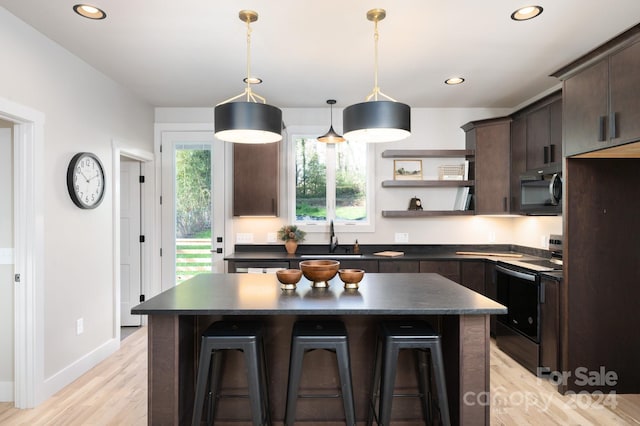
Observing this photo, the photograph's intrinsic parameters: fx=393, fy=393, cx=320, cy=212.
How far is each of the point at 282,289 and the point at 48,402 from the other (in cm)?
202

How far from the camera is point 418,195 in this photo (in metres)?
4.81

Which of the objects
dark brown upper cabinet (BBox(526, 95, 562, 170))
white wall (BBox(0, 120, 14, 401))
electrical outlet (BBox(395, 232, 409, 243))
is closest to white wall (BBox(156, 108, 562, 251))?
electrical outlet (BBox(395, 232, 409, 243))

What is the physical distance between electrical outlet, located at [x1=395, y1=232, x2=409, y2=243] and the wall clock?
10.6 feet

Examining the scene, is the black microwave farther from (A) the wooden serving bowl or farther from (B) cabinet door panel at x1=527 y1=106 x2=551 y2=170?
(A) the wooden serving bowl

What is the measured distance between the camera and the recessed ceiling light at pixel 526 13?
8.14 ft

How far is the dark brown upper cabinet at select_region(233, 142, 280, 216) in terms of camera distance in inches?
176

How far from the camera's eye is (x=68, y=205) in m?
3.17

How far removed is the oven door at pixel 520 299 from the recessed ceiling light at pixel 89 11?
12.4ft

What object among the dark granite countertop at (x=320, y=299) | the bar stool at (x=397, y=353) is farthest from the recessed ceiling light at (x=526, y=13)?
the bar stool at (x=397, y=353)

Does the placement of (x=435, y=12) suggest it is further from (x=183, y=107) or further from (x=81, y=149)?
(x=183, y=107)

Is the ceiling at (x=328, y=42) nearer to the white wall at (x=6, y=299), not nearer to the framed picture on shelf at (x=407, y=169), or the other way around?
the framed picture on shelf at (x=407, y=169)

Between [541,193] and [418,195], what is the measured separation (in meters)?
1.38

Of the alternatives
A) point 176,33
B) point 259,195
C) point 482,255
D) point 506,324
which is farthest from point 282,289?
point 482,255

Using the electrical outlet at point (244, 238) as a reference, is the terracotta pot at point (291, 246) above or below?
below
